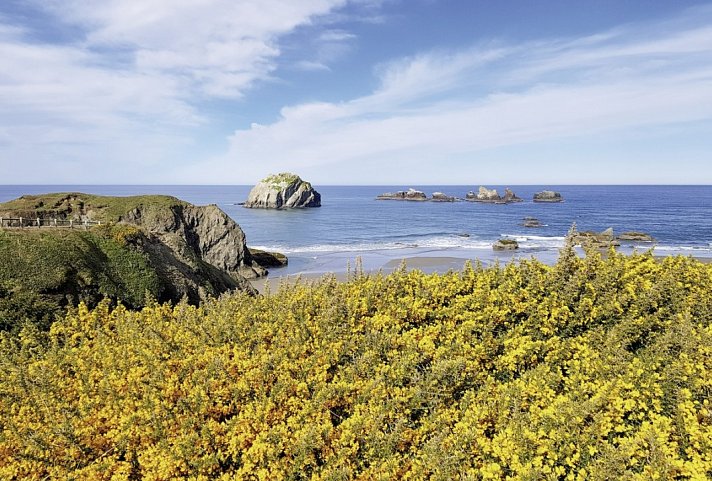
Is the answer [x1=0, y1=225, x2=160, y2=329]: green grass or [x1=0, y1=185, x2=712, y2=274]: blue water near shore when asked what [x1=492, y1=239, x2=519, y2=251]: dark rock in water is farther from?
[x1=0, y1=225, x2=160, y2=329]: green grass

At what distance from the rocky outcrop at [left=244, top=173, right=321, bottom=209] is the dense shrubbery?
14555 cm

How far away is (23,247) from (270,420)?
17093mm

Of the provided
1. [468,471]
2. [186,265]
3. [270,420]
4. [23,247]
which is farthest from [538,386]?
[186,265]

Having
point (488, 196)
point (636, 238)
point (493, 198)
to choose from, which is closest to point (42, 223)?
point (636, 238)

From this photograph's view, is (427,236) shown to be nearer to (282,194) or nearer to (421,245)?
(421,245)

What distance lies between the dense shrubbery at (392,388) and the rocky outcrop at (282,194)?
5730 inches

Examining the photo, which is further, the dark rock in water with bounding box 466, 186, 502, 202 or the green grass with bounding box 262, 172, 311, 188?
the dark rock in water with bounding box 466, 186, 502, 202

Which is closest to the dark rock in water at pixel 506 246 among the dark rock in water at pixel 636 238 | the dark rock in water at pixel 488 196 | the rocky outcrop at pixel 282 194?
the dark rock in water at pixel 636 238

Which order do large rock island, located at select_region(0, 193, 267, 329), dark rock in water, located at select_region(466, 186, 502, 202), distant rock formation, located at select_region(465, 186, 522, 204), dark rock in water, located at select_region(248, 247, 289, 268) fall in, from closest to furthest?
large rock island, located at select_region(0, 193, 267, 329), dark rock in water, located at select_region(248, 247, 289, 268), distant rock formation, located at select_region(465, 186, 522, 204), dark rock in water, located at select_region(466, 186, 502, 202)

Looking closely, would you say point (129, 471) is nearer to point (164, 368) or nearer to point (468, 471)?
point (164, 368)

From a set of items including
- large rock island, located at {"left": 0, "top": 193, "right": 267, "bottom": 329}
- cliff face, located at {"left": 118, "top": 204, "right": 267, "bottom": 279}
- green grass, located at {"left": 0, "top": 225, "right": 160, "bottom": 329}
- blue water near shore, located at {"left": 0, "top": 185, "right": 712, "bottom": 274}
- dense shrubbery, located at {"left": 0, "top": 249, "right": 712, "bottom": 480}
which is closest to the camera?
dense shrubbery, located at {"left": 0, "top": 249, "right": 712, "bottom": 480}

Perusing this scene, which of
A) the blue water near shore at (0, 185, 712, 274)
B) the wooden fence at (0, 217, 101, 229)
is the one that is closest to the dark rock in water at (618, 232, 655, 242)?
the blue water near shore at (0, 185, 712, 274)

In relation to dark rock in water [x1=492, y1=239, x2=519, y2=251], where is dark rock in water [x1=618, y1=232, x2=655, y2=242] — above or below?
above

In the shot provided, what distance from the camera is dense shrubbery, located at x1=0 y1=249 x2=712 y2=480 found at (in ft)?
20.1
